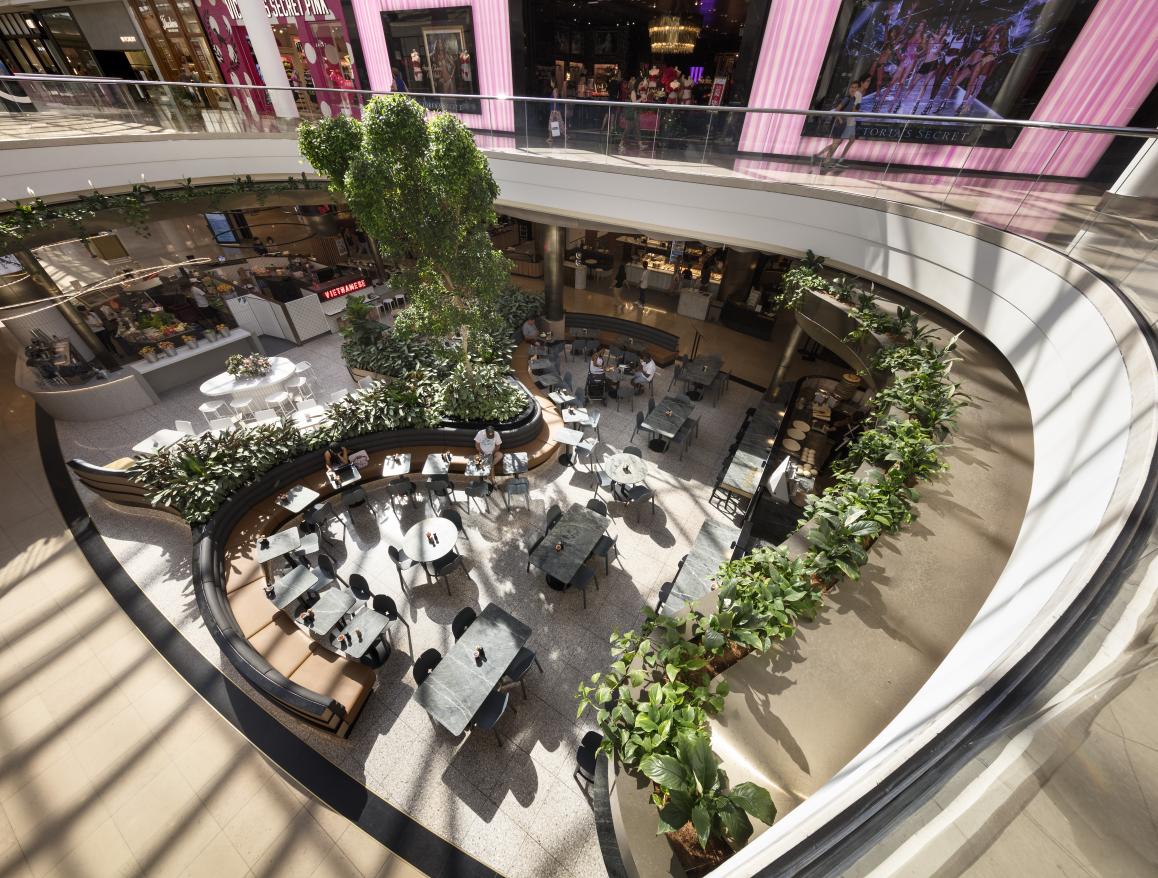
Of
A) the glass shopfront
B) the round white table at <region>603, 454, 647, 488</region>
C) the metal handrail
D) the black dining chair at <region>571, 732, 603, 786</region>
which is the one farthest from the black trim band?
the glass shopfront

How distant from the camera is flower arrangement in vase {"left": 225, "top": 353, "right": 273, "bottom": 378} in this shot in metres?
10.5

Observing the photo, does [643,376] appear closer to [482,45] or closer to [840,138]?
[840,138]

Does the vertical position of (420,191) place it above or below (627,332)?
above

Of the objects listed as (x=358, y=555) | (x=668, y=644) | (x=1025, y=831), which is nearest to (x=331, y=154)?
(x=358, y=555)

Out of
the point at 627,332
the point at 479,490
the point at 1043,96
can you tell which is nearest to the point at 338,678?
the point at 479,490

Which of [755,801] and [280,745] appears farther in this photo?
[280,745]

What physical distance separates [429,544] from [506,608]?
160 centimetres

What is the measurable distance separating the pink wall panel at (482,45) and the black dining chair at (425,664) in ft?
37.3

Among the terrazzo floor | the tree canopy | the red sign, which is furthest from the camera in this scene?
the red sign

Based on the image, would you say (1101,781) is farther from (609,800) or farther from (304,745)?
(304,745)

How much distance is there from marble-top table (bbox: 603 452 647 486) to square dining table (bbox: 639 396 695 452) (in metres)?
1.20

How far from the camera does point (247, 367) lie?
10.6m

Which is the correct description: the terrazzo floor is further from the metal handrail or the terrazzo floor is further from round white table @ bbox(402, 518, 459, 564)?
the metal handrail

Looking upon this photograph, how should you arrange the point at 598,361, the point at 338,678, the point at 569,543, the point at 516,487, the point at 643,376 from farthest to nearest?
the point at 598,361 < the point at 643,376 < the point at 516,487 < the point at 569,543 < the point at 338,678
